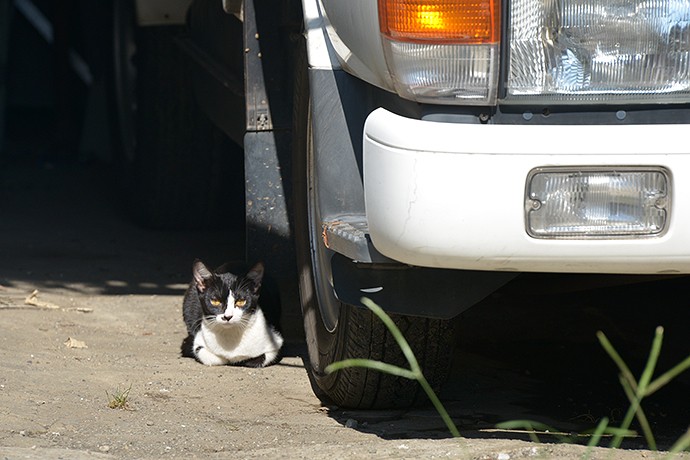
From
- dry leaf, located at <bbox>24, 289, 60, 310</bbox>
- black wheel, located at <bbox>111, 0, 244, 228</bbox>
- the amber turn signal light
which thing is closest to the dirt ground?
dry leaf, located at <bbox>24, 289, 60, 310</bbox>

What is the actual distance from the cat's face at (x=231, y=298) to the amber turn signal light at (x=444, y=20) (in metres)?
1.92

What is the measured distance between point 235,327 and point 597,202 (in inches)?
86.6

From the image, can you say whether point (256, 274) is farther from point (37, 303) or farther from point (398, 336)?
point (398, 336)

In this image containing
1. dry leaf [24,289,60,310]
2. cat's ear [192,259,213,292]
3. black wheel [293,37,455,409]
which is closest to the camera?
black wheel [293,37,455,409]

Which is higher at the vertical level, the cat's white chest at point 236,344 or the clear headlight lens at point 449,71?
the clear headlight lens at point 449,71

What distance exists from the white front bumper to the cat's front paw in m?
1.89

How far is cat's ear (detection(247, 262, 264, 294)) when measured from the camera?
4.27 m

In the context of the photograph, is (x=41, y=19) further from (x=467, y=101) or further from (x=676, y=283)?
(x=467, y=101)

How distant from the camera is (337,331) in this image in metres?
3.30

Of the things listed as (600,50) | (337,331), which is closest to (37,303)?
(337,331)

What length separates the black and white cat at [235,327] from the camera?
426 centimetres

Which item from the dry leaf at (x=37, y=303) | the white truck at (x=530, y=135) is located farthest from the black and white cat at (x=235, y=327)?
the white truck at (x=530, y=135)

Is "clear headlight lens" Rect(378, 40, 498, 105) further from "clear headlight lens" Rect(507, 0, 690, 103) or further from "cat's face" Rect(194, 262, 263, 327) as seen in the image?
"cat's face" Rect(194, 262, 263, 327)

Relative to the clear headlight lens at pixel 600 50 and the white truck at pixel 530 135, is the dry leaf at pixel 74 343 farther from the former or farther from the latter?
the clear headlight lens at pixel 600 50
